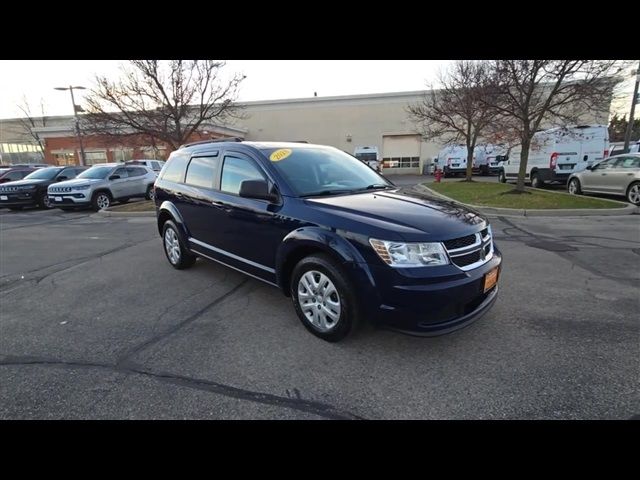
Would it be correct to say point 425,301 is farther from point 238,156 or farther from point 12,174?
point 12,174

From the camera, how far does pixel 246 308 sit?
3.98 m

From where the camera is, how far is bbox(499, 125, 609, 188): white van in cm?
1407

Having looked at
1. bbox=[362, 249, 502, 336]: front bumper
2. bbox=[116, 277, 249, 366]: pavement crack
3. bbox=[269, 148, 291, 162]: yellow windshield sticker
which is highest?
bbox=[269, 148, 291, 162]: yellow windshield sticker

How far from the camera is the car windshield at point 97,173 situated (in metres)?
13.2

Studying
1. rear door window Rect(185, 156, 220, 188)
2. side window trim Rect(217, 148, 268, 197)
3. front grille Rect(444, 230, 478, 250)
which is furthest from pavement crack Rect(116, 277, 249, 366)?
front grille Rect(444, 230, 478, 250)

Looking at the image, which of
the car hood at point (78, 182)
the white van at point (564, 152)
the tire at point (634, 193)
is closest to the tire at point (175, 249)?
the car hood at point (78, 182)

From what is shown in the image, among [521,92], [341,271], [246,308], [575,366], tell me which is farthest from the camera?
[521,92]

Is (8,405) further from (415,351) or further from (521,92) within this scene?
(521,92)

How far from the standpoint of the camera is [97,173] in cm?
1338

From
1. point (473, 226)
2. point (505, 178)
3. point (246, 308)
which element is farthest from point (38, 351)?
point (505, 178)

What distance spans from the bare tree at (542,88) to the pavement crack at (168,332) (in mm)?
10548

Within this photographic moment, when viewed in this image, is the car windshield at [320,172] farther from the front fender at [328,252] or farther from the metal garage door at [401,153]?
the metal garage door at [401,153]

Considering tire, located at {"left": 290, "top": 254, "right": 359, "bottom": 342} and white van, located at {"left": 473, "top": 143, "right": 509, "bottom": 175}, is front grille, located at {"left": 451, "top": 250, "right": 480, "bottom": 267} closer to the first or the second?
tire, located at {"left": 290, "top": 254, "right": 359, "bottom": 342}

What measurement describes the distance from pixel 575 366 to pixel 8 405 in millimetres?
4294
